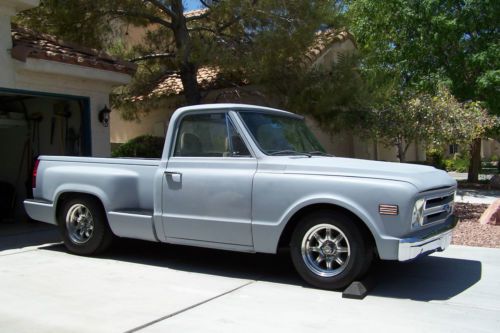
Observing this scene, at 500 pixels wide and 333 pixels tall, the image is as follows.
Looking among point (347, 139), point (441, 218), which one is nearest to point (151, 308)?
point (441, 218)

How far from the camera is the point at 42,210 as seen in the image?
7797 mm

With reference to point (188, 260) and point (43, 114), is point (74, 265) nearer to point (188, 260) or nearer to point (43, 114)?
point (188, 260)

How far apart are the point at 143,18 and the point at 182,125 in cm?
642

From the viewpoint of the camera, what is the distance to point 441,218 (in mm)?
6207

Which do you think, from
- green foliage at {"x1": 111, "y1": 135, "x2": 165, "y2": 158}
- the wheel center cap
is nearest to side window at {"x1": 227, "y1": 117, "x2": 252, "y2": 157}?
the wheel center cap

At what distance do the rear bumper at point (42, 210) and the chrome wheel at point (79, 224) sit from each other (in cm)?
25

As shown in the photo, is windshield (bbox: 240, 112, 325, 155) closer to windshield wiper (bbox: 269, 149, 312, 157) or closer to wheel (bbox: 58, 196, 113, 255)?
windshield wiper (bbox: 269, 149, 312, 157)

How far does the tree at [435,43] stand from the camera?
1670cm

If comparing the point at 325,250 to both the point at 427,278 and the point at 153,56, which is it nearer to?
the point at 427,278

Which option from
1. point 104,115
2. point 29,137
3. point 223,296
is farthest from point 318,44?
point 223,296

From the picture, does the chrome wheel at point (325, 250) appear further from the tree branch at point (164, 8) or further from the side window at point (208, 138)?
the tree branch at point (164, 8)

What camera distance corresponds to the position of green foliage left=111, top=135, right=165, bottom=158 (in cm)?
1568

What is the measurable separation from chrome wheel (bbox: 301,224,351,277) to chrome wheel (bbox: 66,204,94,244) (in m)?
3.14

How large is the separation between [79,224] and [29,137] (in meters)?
5.61
